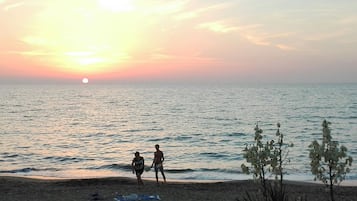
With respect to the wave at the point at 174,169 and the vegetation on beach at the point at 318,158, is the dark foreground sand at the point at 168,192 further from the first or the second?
the vegetation on beach at the point at 318,158

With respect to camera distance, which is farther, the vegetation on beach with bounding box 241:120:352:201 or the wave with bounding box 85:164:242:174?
the wave with bounding box 85:164:242:174

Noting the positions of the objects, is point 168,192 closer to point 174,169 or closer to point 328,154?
point 328,154

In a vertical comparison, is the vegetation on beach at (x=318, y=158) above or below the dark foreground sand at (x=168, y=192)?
above

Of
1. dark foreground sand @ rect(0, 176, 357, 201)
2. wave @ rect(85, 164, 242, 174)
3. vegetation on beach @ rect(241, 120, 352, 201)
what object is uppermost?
vegetation on beach @ rect(241, 120, 352, 201)

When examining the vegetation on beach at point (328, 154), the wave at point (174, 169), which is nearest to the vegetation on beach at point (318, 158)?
the vegetation on beach at point (328, 154)

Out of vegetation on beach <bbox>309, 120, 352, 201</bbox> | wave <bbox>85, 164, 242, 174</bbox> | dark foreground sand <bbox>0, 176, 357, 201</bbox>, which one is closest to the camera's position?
vegetation on beach <bbox>309, 120, 352, 201</bbox>

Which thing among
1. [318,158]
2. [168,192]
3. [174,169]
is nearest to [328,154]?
[318,158]

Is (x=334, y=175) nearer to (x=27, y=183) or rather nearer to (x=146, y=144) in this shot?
(x=27, y=183)

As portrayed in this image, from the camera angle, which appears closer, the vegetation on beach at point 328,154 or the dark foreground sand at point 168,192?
the vegetation on beach at point 328,154

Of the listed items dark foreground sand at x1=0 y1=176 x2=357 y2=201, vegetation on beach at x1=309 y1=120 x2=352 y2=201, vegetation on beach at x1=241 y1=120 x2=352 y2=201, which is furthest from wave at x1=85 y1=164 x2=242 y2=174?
vegetation on beach at x1=309 y1=120 x2=352 y2=201

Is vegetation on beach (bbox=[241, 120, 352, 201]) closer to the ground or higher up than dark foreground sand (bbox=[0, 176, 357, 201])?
higher up

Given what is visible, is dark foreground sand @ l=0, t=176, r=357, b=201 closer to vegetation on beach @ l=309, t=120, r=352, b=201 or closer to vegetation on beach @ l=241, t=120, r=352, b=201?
vegetation on beach @ l=241, t=120, r=352, b=201

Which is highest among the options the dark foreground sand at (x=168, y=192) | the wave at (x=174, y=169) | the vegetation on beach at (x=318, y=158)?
the vegetation on beach at (x=318, y=158)

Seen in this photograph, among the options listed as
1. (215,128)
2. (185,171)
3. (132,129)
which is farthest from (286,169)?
(132,129)
